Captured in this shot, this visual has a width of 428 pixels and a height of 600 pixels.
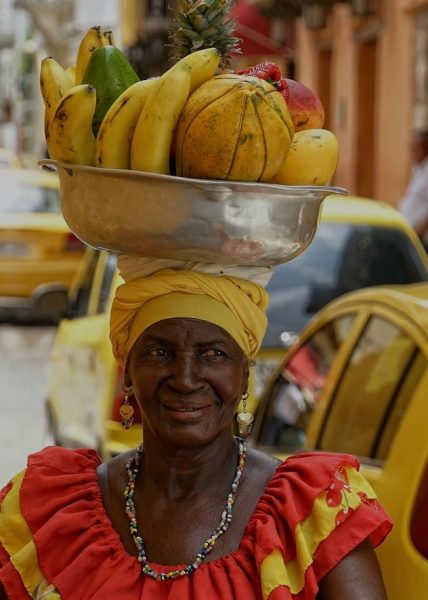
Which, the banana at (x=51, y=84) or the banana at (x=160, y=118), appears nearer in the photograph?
the banana at (x=160, y=118)

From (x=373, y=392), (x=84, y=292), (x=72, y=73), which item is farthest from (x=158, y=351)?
(x=84, y=292)

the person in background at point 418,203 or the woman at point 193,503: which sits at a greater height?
the woman at point 193,503

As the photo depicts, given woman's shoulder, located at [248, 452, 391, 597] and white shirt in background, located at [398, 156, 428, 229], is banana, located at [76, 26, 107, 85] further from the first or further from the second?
white shirt in background, located at [398, 156, 428, 229]

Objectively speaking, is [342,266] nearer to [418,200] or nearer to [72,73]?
[418,200]

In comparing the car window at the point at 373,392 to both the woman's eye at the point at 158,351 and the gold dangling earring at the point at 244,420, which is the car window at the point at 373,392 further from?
the woman's eye at the point at 158,351

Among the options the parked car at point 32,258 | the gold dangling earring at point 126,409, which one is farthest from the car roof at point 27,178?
the gold dangling earring at point 126,409

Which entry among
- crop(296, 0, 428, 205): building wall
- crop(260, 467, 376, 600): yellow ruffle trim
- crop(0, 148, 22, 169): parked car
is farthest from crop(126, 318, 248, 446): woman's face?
crop(0, 148, 22, 169): parked car

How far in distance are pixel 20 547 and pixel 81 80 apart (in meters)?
1.02

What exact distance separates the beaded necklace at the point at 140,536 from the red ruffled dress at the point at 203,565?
0.02 metres

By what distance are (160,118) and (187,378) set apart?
54 cm

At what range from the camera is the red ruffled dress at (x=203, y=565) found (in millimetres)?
3010

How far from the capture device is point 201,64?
2.99 m

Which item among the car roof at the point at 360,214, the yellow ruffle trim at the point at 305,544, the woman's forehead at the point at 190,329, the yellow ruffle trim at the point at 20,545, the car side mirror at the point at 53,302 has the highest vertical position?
the woman's forehead at the point at 190,329

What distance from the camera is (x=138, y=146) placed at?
2.95 meters
